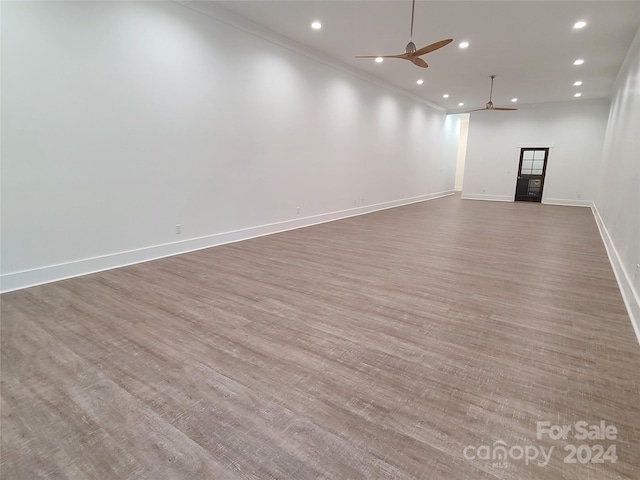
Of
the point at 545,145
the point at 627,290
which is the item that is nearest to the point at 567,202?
the point at 545,145

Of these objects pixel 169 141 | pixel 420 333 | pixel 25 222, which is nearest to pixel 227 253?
pixel 169 141

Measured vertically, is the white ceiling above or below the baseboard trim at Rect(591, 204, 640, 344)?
above

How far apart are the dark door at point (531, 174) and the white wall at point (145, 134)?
839 centimetres

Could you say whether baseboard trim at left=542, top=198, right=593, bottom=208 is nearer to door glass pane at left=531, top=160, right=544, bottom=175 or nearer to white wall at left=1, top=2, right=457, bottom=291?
door glass pane at left=531, top=160, right=544, bottom=175

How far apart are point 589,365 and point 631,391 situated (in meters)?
0.26

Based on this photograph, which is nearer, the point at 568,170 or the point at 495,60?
the point at 495,60

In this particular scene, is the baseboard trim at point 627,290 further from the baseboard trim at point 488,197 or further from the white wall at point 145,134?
the baseboard trim at point 488,197

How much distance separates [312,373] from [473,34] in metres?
5.83

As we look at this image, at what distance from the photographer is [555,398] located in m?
1.84

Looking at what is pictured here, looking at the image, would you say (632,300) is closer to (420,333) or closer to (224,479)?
(420,333)

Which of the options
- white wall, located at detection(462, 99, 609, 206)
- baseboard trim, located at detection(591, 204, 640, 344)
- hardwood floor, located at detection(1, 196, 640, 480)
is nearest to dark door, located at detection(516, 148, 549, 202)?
white wall, located at detection(462, 99, 609, 206)

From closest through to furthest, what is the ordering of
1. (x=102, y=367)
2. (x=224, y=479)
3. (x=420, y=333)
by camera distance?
(x=224, y=479) < (x=102, y=367) < (x=420, y=333)

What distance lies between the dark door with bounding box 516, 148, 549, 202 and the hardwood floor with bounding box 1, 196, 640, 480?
363 inches

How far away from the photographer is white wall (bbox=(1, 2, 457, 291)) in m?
3.27
